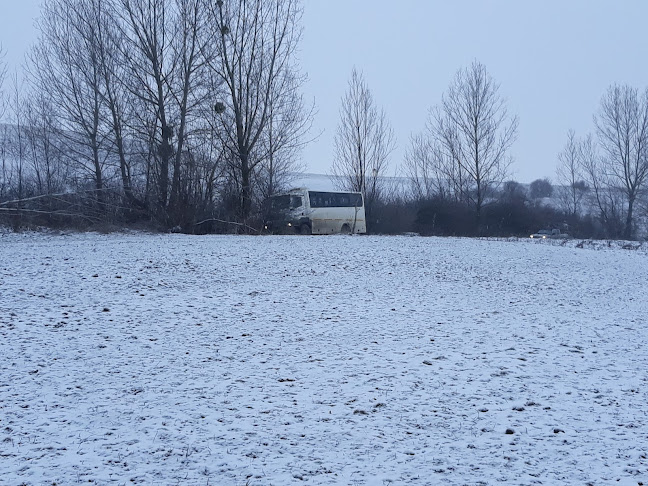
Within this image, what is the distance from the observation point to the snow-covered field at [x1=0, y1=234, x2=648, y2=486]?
4.46 meters

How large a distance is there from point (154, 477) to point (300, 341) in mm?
3892

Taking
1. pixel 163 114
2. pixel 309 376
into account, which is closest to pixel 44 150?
pixel 163 114

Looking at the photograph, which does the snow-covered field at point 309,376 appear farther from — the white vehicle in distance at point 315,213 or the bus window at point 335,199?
the bus window at point 335,199

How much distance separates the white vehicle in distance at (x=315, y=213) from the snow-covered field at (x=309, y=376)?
12.3 m

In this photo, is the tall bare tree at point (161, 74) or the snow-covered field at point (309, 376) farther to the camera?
the tall bare tree at point (161, 74)

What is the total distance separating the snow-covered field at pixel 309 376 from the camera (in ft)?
14.6

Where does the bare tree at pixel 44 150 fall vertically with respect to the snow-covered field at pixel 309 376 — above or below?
above

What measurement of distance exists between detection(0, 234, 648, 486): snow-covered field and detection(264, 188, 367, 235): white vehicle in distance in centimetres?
1227

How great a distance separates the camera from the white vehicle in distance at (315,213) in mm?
25266

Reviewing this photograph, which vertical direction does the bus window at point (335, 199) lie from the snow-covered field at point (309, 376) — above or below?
above

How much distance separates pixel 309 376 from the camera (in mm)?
6527

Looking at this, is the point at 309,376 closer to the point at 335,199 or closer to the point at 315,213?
the point at 315,213

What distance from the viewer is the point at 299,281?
39.7 feet

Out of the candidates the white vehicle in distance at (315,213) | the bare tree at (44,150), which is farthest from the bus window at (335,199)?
the bare tree at (44,150)
